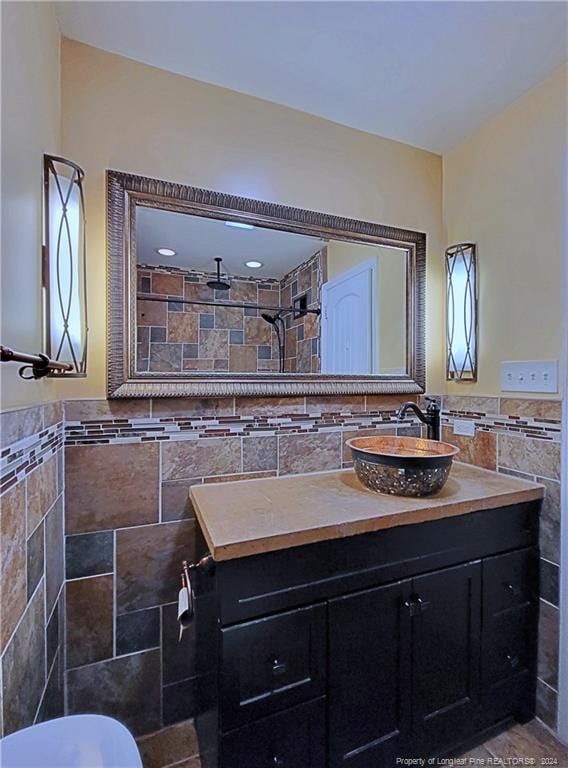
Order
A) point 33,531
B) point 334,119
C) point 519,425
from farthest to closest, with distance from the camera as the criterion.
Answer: point 334,119
point 519,425
point 33,531

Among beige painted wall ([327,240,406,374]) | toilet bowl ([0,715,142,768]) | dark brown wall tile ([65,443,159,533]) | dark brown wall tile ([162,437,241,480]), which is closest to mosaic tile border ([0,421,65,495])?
dark brown wall tile ([65,443,159,533])

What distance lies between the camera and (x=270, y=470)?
5.02 feet

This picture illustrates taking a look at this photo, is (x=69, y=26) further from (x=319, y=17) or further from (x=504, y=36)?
(x=504, y=36)

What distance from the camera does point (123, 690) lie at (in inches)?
51.2

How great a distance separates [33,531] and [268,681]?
2.37ft

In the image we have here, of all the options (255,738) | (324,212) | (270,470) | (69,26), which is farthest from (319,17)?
(255,738)

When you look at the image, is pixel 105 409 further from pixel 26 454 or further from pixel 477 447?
pixel 477 447

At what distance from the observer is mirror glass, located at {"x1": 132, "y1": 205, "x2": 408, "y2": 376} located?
1359 mm

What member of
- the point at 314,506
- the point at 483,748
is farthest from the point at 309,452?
the point at 483,748

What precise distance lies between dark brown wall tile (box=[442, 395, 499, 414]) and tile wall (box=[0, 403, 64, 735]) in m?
1.67

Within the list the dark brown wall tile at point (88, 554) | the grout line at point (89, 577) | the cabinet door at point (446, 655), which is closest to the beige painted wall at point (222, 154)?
the dark brown wall tile at point (88, 554)

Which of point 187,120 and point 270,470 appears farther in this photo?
point 270,470

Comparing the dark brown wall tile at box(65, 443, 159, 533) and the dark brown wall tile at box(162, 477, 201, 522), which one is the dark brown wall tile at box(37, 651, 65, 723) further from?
the dark brown wall tile at box(162, 477, 201, 522)

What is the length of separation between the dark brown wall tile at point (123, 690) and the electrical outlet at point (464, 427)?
1565 mm
